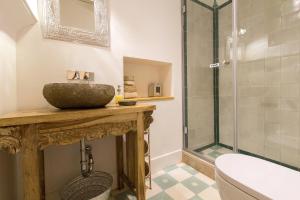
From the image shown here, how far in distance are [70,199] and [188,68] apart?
164 cm

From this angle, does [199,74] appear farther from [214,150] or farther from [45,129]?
[45,129]

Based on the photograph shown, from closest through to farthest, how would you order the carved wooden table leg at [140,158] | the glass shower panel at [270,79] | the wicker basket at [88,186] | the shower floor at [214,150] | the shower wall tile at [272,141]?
the carved wooden table leg at [140,158] < the wicker basket at [88,186] < the glass shower panel at [270,79] < the shower wall tile at [272,141] < the shower floor at [214,150]

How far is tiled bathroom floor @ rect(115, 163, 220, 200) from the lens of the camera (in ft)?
3.91

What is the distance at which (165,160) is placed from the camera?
1628 mm

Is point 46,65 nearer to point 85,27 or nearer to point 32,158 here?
point 85,27

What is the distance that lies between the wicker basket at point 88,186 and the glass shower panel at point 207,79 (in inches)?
39.2

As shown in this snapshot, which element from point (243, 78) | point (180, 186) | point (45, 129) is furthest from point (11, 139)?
point (243, 78)

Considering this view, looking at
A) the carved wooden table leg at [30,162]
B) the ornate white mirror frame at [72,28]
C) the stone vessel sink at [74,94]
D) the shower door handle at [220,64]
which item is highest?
the ornate white mirror frame at [72,28]

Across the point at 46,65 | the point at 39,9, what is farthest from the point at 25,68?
the point at 39,9

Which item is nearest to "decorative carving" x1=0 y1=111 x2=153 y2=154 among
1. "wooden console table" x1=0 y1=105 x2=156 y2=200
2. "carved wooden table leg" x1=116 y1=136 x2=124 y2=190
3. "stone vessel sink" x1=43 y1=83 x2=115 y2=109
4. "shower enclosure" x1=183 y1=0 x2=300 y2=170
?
"wooden console table" x1=0 y1=105 x2=156 y2=200

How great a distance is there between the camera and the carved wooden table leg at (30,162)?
2.10 feet

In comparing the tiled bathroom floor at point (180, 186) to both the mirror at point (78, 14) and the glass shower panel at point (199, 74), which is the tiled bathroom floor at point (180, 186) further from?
the mirror at point (78, 14)

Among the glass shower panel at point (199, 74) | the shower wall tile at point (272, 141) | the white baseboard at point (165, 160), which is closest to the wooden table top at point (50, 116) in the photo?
the white baseboard at point (165, 160)

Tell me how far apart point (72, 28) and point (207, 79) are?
5.08 ft
